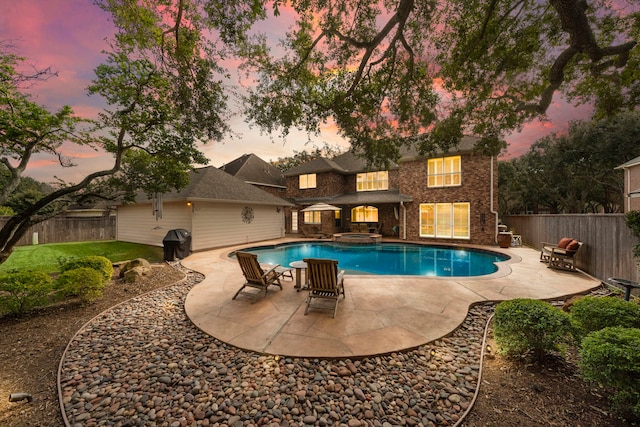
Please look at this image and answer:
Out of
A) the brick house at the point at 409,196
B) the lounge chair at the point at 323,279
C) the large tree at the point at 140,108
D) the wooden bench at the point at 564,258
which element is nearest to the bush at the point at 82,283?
the large tree at the point at 140,108

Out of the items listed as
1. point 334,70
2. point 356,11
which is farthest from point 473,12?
point 334,70

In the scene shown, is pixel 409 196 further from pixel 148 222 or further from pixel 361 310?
pixel 148 222

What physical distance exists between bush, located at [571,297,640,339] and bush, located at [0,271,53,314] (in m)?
9.06

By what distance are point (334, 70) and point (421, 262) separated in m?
9.11

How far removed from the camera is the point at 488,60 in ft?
21.1

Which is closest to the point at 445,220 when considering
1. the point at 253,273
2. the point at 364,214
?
the point at 364,214

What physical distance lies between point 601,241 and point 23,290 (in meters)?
14.4

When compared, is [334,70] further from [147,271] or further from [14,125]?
[147,271]

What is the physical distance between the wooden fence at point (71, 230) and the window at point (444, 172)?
23754mm

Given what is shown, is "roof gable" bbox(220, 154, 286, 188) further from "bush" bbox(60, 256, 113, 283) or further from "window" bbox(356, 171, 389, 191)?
"bush" bbox(60, 256, 113, 283)

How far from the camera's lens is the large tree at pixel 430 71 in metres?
5.96

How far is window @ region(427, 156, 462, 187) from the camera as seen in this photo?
15.3 m

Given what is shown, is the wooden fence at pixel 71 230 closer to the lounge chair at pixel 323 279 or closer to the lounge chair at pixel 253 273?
the lounge chair at pixel 253 273

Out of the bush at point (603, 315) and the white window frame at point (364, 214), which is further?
the white window frame at point (364, 214)
